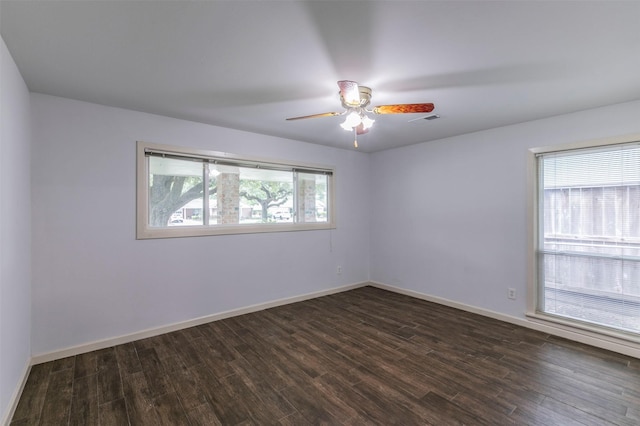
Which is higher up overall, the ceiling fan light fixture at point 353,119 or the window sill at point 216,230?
the ceiling fan light fixture at point 353,119

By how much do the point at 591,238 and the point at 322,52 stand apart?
133 inches

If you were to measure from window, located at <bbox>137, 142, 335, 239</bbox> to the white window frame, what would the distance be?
2702mm

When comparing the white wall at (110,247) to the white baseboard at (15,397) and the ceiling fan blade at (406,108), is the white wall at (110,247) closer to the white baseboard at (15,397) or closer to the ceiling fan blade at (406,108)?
the white baseboard at (15,397)

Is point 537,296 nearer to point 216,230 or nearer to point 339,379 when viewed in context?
point 339,379

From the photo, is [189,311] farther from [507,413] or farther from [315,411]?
[507,413]

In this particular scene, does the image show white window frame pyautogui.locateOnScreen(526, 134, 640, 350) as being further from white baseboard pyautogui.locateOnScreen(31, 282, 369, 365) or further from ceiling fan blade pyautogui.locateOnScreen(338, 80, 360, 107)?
white baseboard pyautogui.locateOnScreen(31, 282, 369, 365)

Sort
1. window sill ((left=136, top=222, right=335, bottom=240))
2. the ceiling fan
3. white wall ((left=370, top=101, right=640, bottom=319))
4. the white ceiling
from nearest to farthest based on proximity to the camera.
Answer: the white ceiling → the ceiling fan → window sill ((left=136, top=222, right=335, bottom=240)) → white wall ((left=370, top=101, right=640, bottom=319))

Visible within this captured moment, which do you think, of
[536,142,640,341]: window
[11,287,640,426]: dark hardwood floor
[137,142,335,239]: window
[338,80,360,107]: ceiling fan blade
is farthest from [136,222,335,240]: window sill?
[536,142,640,341]: window

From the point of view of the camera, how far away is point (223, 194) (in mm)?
3785

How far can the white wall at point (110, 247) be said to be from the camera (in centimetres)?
267

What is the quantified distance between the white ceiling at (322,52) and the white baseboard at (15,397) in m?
2.37

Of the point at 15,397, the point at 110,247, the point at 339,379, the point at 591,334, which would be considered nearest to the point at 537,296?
the point at 591,334

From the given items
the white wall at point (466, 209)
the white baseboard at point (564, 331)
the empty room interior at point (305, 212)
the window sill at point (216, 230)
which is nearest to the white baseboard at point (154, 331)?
the empty room interior at point (305, 212)

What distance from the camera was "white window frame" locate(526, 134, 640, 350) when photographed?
2803 millimetres
